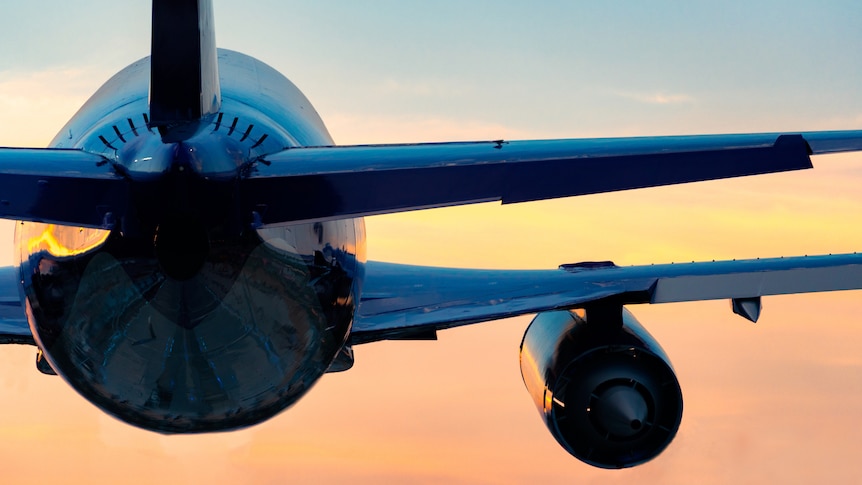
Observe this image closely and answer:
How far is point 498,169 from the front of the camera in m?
7.46

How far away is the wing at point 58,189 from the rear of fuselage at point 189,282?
126 mm

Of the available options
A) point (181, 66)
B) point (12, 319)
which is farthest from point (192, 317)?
point (12, 319)

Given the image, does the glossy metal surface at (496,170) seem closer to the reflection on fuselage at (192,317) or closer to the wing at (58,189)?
the reflection on fuselage at (192,317)

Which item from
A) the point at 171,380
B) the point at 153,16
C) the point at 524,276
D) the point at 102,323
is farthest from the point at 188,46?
the point at 524,276

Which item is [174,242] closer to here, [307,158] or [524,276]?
[307,158]

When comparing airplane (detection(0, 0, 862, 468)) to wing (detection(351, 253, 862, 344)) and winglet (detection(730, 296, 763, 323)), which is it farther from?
winglet (detection(730, 296, 763, 323))

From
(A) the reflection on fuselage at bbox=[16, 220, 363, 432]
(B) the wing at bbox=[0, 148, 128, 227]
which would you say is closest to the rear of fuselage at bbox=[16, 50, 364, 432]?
(A) the reflection on fuselage at bbox=[16, 220, 363, 432]

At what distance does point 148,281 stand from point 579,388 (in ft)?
25.8

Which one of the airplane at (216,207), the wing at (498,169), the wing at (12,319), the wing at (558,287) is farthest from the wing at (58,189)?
the wing at (558,287)

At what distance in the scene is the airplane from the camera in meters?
7.48

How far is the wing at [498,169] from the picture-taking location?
24.0 feet

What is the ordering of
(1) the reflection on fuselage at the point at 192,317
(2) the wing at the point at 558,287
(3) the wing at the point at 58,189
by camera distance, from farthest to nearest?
(2) the wing at the point at 558,287 → (1) the reflection on fuselage at the point at 192,317 → (3) the wing at the point at 58,189

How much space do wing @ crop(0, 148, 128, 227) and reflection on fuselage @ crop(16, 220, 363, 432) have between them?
0.25 m

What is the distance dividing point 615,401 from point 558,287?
2.47m
